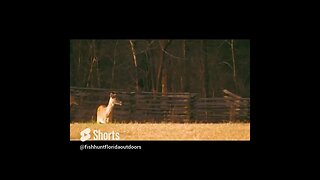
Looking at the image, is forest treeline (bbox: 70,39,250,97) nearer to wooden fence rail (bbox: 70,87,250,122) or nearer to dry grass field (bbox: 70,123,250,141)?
wooden fence rail (bbox: 70,87,250,122)

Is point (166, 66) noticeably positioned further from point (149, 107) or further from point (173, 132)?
point (173, 132)

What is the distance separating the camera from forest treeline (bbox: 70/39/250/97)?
1748cm

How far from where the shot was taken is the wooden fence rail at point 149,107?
15.5 m

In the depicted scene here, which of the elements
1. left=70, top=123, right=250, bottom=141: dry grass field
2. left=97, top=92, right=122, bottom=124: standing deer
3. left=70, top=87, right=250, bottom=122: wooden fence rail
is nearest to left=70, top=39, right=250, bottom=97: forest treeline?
left=70, top=87, right=250, bottom=122: wooden fence rail

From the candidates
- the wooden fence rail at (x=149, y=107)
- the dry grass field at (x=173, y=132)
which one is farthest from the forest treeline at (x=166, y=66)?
the dry grass field at (x=173, y=132)

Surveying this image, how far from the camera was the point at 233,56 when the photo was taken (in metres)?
18.4

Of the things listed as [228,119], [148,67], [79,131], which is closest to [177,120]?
[228,119]

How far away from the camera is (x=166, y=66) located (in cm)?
1802

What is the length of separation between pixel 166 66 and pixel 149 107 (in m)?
2.75

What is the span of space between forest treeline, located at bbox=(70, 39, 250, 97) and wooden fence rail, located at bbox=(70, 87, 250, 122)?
1393mm

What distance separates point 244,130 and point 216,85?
6801 mm

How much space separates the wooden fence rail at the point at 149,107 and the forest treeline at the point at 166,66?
4.57ft

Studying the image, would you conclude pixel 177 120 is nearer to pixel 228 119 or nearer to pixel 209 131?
pixel 228 119

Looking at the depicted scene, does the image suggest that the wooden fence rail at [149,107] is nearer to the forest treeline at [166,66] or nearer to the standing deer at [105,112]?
the standing deer at [105,112]
